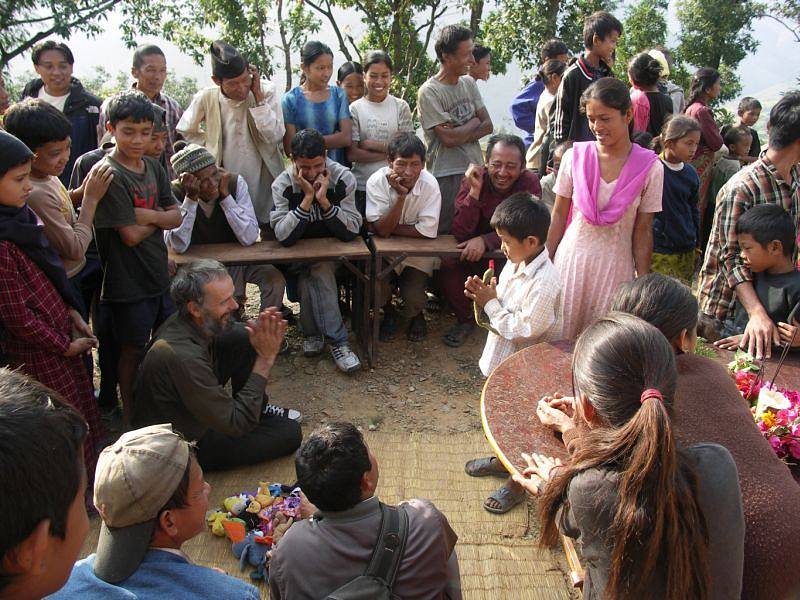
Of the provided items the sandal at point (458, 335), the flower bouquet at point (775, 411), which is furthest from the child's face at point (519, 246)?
the sandal at point (458, 335)

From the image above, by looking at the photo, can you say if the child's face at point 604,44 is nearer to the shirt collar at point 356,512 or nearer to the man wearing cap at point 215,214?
the man wearing cap at point 215,214

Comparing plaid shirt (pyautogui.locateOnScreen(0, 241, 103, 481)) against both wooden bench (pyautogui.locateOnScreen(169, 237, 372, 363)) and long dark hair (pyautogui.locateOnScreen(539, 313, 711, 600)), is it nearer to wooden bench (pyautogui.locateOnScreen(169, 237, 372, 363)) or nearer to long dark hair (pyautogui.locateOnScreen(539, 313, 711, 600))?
wooden bench (pyautogui.locateOnScreen(169, 237, 372, 363))

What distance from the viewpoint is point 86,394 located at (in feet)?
9.84

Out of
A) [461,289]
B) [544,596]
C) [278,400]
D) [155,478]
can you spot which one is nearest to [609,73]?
[461,289]

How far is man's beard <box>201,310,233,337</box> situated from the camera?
113 inches

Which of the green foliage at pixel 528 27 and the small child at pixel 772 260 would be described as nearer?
the small child at pixel 772 260

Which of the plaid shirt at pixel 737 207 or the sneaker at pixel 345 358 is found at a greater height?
the plaid shirt at pixel 737 207

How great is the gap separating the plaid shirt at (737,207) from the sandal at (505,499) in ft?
4.43

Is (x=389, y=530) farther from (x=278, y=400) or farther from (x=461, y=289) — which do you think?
(x=461, y=289)

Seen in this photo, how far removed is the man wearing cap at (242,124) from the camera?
4.46 metres

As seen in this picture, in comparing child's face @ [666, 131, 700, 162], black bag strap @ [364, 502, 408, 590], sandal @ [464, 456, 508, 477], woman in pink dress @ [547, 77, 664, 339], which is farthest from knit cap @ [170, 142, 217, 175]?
child's face @ [666, 131, 700, 162]

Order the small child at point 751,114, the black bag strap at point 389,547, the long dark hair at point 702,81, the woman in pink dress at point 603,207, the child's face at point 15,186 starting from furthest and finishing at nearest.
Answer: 1. the small child at point 751,114
2. the long dark hair at point 702,81
3. the woman in pink dress at point 603,207
4. the child's face at point 15,186
5. the black bag strap at point 389,547

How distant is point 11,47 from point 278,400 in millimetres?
9831

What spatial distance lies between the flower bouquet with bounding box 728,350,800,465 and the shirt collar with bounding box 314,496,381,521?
1273 mm
